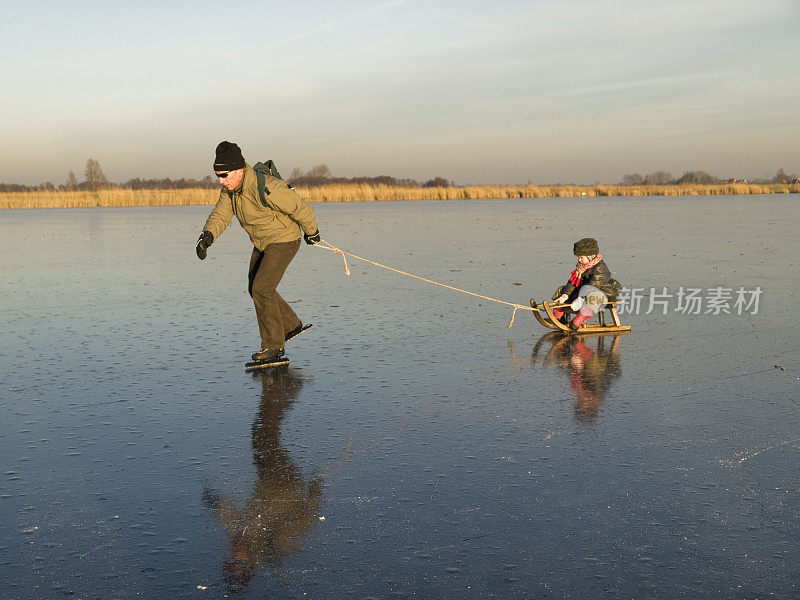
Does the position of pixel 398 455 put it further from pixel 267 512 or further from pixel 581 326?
pixel 581 326

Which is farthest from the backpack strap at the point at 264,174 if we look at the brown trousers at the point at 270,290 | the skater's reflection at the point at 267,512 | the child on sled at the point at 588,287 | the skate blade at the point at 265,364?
the child on sled at the point at 588,287

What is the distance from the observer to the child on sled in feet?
28.8

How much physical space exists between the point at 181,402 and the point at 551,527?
3.22 m

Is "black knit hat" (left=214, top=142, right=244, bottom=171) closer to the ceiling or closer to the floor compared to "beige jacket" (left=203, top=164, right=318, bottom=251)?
closer to the ceiling

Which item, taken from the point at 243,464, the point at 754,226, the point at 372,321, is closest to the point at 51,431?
the point at 243,464

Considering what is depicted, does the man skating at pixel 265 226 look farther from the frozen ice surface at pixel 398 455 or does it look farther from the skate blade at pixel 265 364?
the frozen ice surface at pixel 398 455

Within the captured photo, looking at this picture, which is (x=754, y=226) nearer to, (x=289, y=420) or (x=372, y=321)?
(x=372, y=321)

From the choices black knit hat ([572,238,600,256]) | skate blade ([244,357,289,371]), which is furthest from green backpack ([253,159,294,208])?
black knit hat ([572,238,600,256])

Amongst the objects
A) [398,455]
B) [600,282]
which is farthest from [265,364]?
[600,282]

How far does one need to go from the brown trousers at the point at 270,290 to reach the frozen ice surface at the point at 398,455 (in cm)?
35

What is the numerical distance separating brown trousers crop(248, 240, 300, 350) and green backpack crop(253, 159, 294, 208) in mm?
476

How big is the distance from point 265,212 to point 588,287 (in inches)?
143

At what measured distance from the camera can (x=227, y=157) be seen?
7238mm

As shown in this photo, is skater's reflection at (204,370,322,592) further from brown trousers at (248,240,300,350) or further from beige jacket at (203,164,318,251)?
beige jacket at (203,164,318,251)
